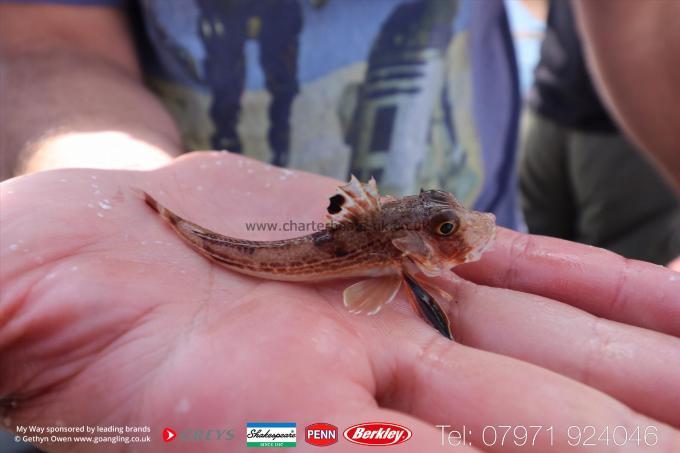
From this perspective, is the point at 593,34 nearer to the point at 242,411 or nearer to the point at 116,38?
the point at 116,38

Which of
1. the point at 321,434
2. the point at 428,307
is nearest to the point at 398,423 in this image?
the point at 321,434

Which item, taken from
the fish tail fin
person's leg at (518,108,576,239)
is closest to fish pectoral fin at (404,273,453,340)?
the fish tail fin

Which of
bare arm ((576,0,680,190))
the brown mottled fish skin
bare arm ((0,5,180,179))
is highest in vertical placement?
bare arm ((576,0,680,190))

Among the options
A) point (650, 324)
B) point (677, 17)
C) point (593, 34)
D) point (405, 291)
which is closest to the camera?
point (650, 324)

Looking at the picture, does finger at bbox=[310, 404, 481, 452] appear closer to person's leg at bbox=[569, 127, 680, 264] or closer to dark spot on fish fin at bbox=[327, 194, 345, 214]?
dark spot on fish fin at bbox=[327, 194, 345, 214]

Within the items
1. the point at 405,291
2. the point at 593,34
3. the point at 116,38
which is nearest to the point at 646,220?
the point at 593,34

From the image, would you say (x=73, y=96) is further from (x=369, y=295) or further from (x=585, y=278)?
(x=585, y=278)
